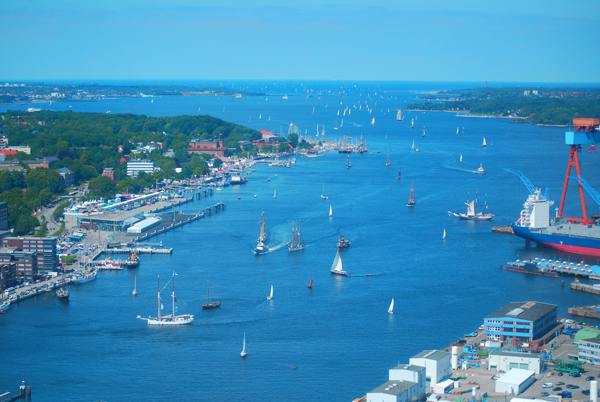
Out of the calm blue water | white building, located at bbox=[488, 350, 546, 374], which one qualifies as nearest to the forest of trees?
the calm blue water

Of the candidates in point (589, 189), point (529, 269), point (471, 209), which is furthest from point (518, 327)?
point (471, 209)

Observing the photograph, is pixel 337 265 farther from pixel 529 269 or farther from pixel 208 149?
pixel 208 149

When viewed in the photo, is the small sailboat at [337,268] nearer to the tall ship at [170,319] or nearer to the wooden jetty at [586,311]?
the tall ship at [170,319]

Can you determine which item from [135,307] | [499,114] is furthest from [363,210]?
[499,114]

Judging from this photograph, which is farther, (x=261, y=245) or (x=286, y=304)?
(x=261, y=245)


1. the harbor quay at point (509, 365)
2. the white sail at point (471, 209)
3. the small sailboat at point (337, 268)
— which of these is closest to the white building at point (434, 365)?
the harbor quay at point (509, 365)
